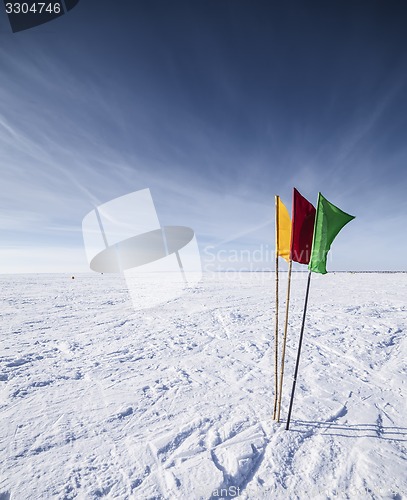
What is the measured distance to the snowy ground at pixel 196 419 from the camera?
2592mm

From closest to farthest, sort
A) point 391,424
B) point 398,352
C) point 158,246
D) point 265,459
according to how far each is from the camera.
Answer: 1. point 265,459
2. point 391,424
3. point 398,352
4. point 158,246

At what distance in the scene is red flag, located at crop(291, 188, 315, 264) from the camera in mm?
3084

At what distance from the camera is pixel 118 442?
3.15 m

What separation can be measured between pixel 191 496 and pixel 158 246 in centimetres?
568

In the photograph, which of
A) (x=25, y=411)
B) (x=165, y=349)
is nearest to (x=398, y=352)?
(x=165, y=349)

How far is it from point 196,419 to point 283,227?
298 cm

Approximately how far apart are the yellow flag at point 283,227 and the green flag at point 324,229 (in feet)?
1.02

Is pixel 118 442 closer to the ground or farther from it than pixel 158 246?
closer to the ground

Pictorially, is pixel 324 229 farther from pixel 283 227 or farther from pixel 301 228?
pixel 283 227

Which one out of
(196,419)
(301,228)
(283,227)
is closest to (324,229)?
(301,228)

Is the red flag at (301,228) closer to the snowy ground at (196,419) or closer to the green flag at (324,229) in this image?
the green flag at (324,229)

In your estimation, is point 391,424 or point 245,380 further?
point 245,380

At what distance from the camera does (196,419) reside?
3.63 meters

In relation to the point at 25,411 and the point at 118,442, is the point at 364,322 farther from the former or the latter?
the point at 25,411
